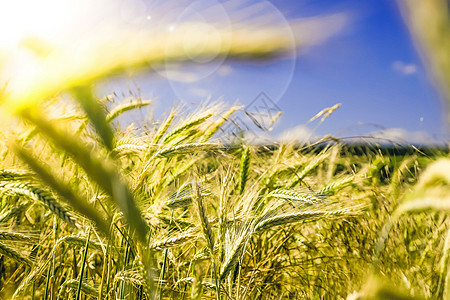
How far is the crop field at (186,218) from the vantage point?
657mm

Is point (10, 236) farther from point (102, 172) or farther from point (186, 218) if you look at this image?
point (102, 172)

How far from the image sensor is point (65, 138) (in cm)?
62

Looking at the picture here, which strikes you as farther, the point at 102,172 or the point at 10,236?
the point at 10,236

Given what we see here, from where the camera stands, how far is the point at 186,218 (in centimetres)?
191

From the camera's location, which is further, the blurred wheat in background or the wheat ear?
the wheat ear

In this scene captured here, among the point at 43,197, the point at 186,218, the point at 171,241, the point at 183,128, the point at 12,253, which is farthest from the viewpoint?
the point at 186,218

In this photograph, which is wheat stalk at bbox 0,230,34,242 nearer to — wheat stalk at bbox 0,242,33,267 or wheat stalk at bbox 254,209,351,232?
wheat stalk at bbox 0,242,33,267

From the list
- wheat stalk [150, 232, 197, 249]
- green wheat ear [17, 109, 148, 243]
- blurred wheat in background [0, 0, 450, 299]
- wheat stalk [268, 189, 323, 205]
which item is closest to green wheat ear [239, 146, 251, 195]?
blurred wheat in background [0, 0, 450, 299]

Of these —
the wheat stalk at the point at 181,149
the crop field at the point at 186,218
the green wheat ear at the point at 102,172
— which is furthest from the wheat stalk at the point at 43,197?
the wheat stalk at the point at 181,149

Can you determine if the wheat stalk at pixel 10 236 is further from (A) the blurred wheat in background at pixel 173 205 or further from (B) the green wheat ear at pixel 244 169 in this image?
(B) the green wheat ear at pixel 244 169

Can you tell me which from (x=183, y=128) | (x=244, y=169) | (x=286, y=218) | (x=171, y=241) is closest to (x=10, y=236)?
(x=171, y=241)

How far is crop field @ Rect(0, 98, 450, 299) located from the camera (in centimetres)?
66

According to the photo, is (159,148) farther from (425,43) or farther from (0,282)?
(0,282)

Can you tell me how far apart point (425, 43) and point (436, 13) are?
35 mm
